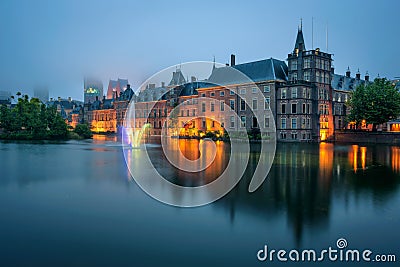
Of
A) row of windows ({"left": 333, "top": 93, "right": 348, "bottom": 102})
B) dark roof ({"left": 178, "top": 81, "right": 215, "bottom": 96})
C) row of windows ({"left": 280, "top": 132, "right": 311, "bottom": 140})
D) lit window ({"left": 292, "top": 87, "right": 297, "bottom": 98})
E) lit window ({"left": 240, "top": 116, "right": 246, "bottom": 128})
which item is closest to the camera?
row of windows ({"left": 280, "top": 132, "right": 311, "bottom": 140})

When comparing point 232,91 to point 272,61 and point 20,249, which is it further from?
point 20,249

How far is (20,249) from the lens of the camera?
891cm

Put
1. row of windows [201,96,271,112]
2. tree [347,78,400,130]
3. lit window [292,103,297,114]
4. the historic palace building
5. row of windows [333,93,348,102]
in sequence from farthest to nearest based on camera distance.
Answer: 1. row of windows [333,93,348,102]
2. row of windows [201,96,271,112]
3. the historic palace building
4. lit window [292,103,297,114]
5. tree [347,78,400,130]

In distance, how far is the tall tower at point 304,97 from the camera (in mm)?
60031

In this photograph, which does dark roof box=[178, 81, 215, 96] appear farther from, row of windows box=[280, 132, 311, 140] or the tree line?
the tree line

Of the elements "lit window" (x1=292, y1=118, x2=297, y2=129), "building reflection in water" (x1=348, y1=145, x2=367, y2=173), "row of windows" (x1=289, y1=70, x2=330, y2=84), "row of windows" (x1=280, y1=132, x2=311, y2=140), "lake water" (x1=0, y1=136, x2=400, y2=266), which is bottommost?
"lake water" (x1=0, y1=136, x2=400, y2=266)

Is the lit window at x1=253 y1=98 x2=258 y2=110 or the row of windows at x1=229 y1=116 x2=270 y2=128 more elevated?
the lit window at x1=253 y1=98 x2=258 y2=110

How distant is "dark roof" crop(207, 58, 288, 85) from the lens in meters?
63.8

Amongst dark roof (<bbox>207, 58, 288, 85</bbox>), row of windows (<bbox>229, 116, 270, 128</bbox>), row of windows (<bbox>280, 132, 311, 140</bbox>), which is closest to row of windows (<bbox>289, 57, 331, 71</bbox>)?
dark roof (<bbox>207, 58, 288, 85</bbox>)

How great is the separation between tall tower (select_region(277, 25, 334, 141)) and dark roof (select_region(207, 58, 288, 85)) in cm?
270

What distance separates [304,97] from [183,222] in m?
53.7

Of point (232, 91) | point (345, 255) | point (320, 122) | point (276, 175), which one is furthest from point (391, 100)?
point (345, 255)

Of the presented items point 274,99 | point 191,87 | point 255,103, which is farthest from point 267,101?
point 191,87

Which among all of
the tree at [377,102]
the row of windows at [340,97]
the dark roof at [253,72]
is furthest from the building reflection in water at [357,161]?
the row of windows at [340,97]
